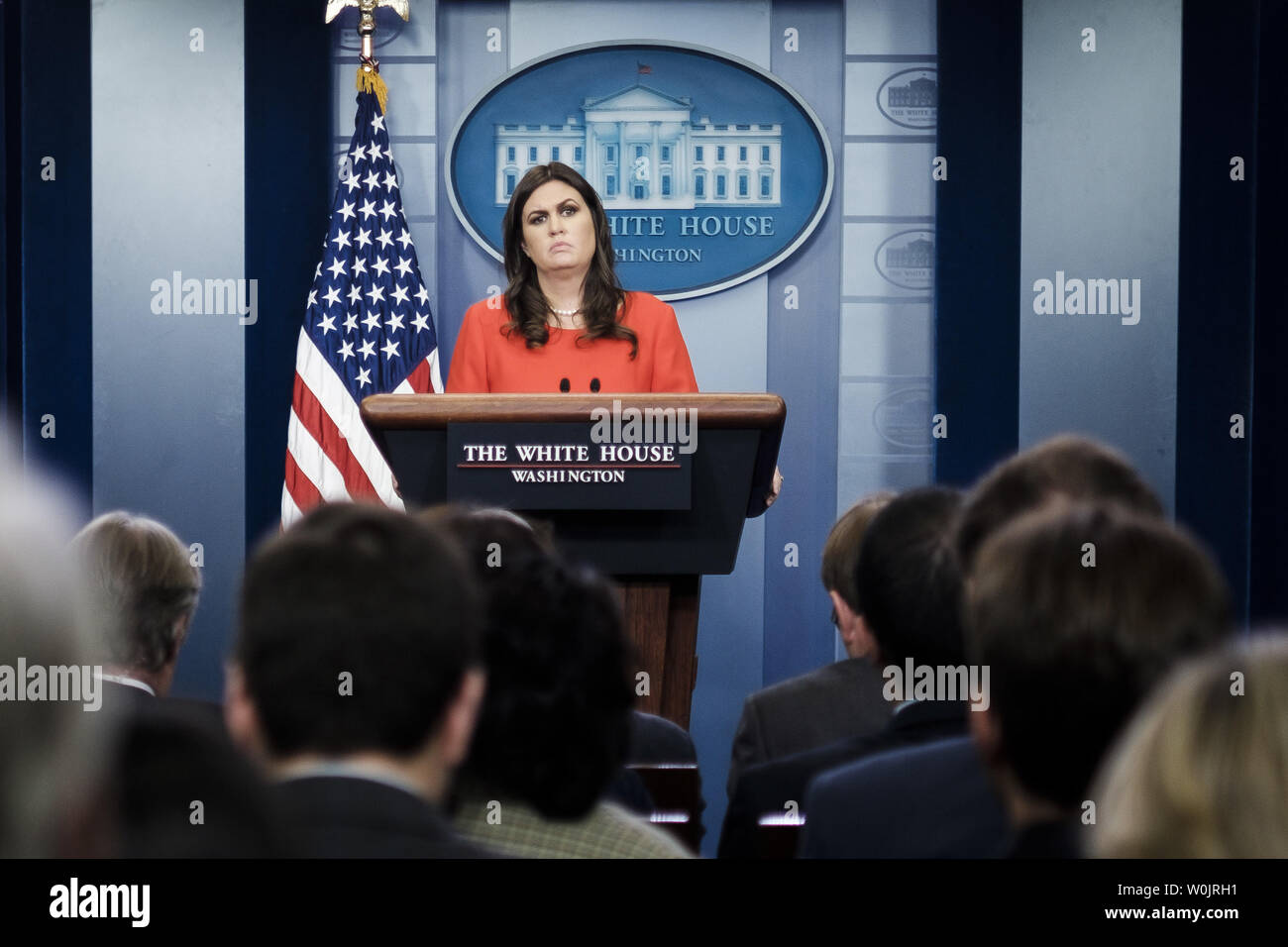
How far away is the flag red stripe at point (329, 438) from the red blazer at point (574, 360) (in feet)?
3.80

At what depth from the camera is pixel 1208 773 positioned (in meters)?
0.79

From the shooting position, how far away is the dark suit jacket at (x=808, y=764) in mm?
1684

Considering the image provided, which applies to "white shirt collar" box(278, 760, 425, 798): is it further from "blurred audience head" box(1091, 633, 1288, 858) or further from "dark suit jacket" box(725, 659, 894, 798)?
"dark suit jacket" box(725, 659, 894, 798)

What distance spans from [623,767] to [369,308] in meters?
3.37

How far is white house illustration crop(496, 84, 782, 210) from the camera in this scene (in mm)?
5109

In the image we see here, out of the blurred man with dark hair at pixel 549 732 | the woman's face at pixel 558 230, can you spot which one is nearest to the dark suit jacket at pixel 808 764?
the blurred man with dark hair at pixel 549 732

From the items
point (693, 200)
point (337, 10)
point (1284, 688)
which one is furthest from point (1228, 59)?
point (1284, 688)

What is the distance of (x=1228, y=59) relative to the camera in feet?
16.4

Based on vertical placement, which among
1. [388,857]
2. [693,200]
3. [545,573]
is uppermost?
[693,200]

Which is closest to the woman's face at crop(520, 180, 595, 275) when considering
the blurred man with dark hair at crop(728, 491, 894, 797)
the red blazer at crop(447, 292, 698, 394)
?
the red blazer at crop(447, 292, 698, 394)

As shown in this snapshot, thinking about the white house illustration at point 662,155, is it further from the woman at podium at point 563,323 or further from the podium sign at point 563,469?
the podium sign at point 563,469

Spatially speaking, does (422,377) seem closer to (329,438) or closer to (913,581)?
(329,438)

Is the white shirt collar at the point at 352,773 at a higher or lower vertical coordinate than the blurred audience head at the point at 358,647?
lower
